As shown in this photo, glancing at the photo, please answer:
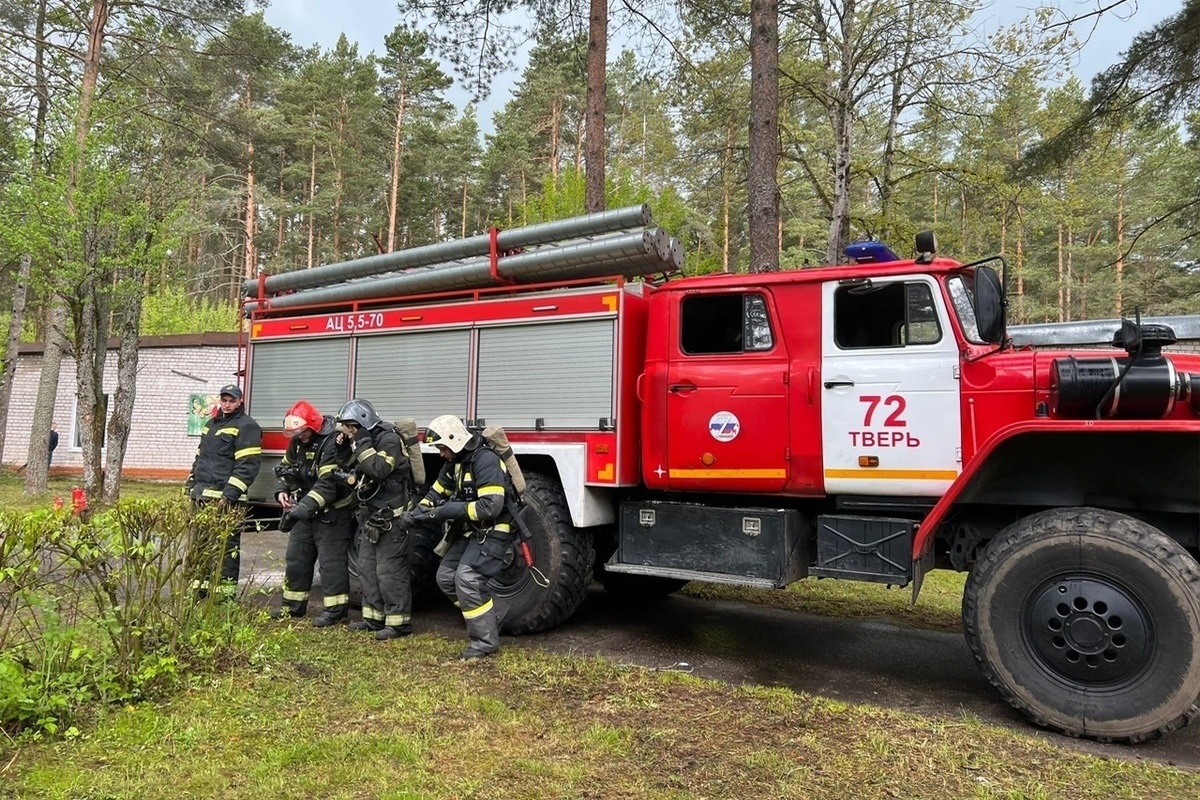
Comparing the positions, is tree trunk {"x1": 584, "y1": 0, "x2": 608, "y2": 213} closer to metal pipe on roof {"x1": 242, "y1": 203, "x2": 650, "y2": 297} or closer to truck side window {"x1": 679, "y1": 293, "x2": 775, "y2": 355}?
metal pipe on roof {"x1": 242, "y1": 203, "x2": 650, "y2": 297}

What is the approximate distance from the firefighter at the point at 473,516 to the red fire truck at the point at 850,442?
0.51 meters

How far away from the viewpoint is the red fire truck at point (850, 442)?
3.76 meters

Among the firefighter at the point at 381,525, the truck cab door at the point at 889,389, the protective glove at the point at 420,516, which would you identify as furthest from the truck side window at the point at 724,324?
the firefighter at the point at 381,525

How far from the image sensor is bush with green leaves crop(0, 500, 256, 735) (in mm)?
3480

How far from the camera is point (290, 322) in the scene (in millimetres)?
7094

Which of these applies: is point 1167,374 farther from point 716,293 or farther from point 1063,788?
point 716,293

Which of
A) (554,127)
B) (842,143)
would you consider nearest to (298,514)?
(842,143)

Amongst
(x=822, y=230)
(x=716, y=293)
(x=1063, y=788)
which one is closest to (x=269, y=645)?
(x=716, y=293)

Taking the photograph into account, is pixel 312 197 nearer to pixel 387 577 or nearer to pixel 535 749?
pixel 387 577

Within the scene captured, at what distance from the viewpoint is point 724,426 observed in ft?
16.5

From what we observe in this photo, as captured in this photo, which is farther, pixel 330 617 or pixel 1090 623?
pixel 330 617

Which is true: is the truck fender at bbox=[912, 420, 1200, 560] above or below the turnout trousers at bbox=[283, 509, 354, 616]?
above

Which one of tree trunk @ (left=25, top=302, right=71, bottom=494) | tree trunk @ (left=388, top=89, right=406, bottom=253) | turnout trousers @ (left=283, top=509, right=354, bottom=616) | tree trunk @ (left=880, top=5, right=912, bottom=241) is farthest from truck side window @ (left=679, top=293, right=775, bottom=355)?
tree trunk @ (left=388, top=89, right=406, bottom=253)

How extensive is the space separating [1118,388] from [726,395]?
211cm
